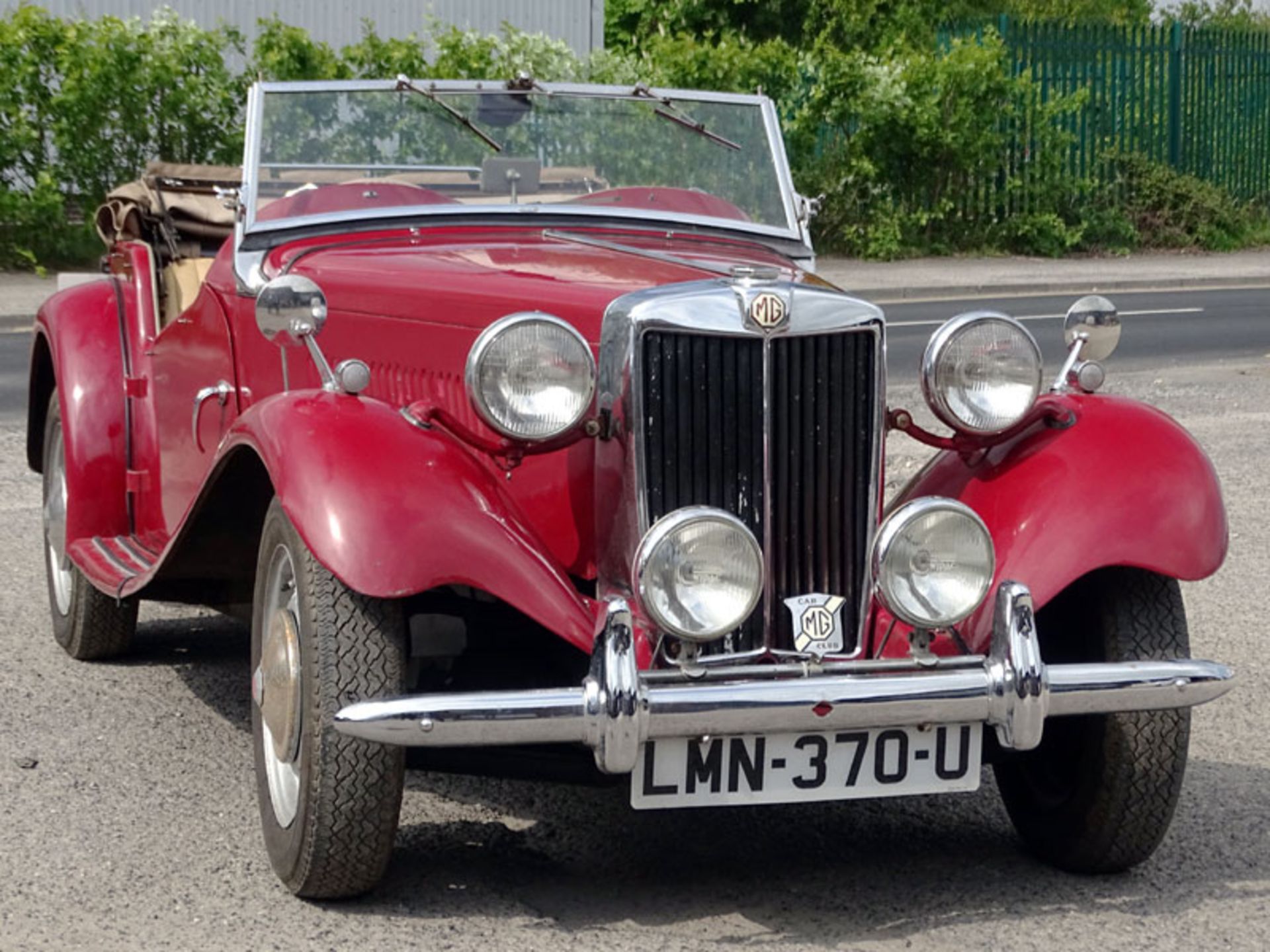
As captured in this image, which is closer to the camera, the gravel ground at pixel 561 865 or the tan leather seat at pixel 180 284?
the gravel ground at pixel 561 865

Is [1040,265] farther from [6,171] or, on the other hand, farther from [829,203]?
[6,171]

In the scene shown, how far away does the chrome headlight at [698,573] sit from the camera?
3.56 metres

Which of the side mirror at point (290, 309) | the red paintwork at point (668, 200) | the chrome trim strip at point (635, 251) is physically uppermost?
the red paintwork at point (668, 200)

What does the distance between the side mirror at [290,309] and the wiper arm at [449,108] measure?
55.2 inches

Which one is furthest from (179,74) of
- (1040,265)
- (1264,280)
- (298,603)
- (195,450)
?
(298,603)

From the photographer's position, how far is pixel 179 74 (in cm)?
1841

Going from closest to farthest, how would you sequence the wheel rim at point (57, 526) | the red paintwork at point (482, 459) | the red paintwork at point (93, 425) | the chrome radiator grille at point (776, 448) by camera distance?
the red paintwork at point (482, 459) < the chrome radiator grille at point (776, 448) < the red paintwork at point (93, 425) < the wheel rim at point (57, 526)

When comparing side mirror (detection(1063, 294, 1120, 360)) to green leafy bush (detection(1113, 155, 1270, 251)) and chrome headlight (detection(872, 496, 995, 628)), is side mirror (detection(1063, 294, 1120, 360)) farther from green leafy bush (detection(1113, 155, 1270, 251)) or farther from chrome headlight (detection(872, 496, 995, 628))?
green leafy bush (detection(1113, 155, 1270, 251))

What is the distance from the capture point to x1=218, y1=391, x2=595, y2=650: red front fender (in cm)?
362

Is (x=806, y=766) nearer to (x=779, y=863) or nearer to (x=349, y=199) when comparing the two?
(x=779, y=863)

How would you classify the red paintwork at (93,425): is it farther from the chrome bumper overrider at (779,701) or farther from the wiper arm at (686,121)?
the chrome bumper overrider at (779,701)

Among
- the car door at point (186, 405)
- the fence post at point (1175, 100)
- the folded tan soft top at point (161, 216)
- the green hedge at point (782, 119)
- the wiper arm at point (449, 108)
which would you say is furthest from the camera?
the fence post at point (1175, 100)

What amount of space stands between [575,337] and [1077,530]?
107cm

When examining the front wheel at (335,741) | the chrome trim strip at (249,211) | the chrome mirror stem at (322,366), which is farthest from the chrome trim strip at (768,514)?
the chrome trim strip at (249,211)
